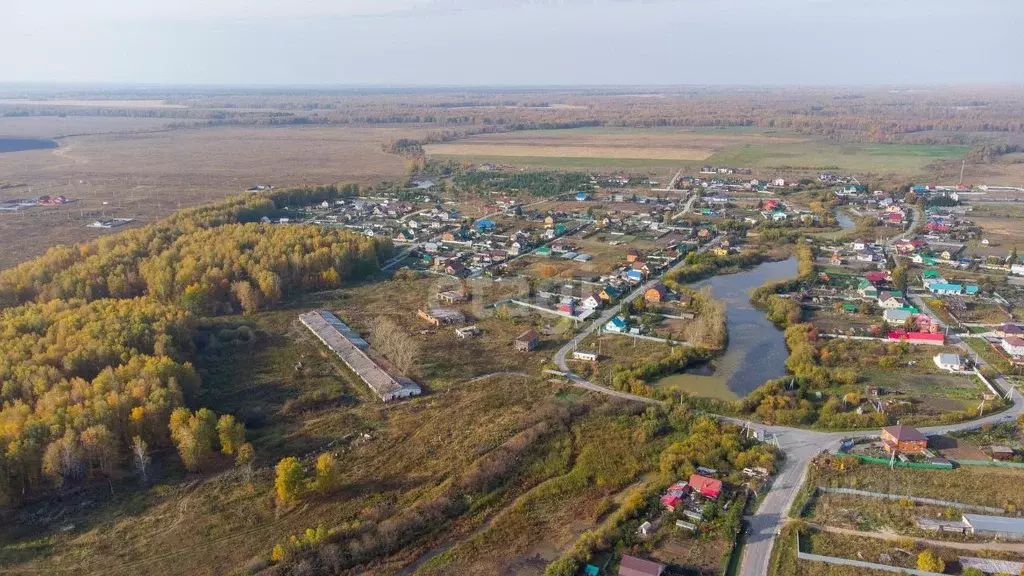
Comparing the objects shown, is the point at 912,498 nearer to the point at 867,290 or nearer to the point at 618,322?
the point at 618,322

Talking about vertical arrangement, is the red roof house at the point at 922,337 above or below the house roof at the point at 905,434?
above

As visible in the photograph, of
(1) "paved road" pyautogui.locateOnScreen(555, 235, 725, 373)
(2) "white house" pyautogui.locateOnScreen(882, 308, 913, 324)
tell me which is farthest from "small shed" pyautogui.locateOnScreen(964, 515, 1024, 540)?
(2) "white house" pyautogui.locateOnScreen(882, 308, 913, 324)

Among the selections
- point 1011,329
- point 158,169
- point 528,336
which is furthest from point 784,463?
point 158,169

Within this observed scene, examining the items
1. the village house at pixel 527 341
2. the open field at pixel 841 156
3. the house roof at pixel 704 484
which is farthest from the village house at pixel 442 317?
the open field at pixel 841 156

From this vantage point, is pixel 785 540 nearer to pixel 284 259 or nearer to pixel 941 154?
pixel 284 259

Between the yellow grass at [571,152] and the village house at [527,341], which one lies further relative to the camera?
the yellow grass at [571,152]

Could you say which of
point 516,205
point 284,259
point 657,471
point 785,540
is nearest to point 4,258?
point 284,259

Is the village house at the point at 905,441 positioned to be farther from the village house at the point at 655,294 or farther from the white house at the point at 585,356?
the village house at the point at 655,294
